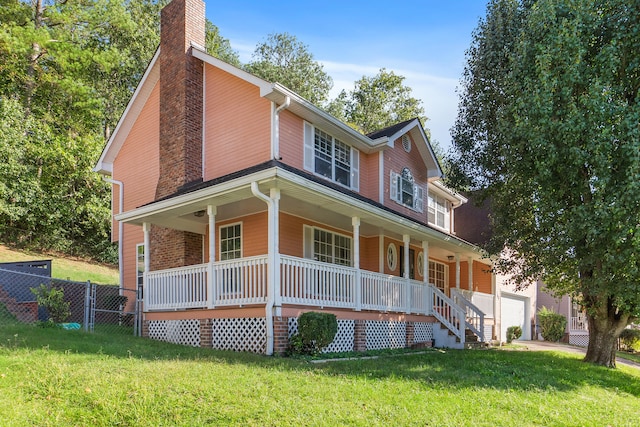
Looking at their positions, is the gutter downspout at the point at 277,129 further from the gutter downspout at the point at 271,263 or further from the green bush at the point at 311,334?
the green bush at the point at 311,334

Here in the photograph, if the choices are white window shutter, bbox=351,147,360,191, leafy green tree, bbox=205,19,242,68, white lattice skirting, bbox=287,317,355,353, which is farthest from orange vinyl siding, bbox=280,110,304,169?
leafy green tree, bbox=205,19,242,68

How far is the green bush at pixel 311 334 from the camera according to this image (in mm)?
10383

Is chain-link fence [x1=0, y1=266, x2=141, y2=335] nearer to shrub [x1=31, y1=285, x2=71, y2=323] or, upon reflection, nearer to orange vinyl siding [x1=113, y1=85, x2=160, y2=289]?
shrub [x1=31, y1=285, x2=71, y2=323]

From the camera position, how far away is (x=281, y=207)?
1360 centimetres

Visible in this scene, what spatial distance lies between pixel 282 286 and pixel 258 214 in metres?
3.66

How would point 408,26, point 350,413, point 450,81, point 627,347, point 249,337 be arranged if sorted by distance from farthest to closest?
point 627,347 < point 450,81 < point 408,26 < point 249,337 < point 350,413

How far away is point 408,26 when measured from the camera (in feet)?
42.9

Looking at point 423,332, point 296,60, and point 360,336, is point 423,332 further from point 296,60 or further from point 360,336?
point 296,60

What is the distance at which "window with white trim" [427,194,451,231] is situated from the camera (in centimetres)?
2170

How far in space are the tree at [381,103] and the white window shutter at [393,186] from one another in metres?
21.5

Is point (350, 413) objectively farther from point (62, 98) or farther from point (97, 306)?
point (62, 98)

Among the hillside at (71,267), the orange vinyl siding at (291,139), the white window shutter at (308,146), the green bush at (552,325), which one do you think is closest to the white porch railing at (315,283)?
the orange vinyl siding at (291,139)

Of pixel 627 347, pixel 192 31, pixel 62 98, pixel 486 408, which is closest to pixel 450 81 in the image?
pixel 192 31

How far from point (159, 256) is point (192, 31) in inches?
274
